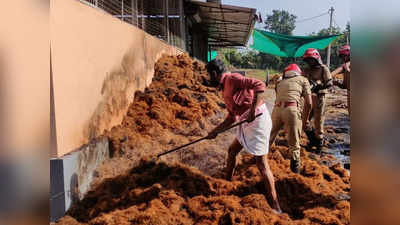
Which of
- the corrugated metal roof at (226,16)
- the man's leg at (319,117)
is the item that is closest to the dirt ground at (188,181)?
the man's leg at (319,117)

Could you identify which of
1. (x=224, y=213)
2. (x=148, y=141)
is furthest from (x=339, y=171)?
(x=148, y=141)

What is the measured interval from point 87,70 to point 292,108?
8.53 feet

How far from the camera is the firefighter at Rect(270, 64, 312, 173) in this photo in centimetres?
407

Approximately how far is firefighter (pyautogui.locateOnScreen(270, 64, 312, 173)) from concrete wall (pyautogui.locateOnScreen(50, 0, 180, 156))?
7.48 feet

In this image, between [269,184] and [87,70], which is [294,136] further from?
[87,70]

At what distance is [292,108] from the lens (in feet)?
13.5

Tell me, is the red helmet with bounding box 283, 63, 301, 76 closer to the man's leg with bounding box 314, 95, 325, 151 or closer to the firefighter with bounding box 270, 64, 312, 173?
the firefighter with bounding box 270, 64, 312, 173

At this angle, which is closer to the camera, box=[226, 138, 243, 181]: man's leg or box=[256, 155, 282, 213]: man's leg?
box=[256, 155, 282, 213]: man's leg

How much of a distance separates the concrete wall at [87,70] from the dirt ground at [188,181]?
1.34 feet

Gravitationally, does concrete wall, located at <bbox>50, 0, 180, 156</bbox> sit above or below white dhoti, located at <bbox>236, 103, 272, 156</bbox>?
above

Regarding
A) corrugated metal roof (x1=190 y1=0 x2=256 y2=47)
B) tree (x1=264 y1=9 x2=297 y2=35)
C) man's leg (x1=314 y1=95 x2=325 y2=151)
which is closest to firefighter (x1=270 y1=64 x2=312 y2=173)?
man's leg (x1=314 y1=95 x2=325 y2=151)
